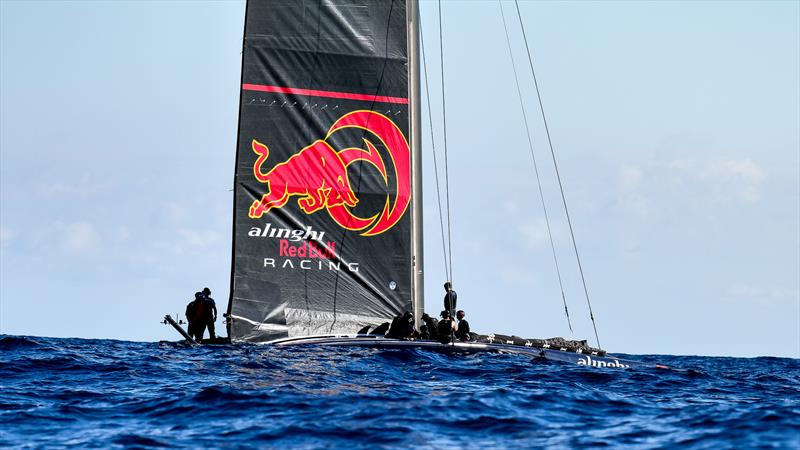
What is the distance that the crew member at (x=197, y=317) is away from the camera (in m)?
23.7

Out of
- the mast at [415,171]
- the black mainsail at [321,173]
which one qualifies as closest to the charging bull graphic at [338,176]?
the black mainsail at [321,173]

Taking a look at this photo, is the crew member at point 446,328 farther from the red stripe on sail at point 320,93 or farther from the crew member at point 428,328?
the red stripe on sail at point 320,93

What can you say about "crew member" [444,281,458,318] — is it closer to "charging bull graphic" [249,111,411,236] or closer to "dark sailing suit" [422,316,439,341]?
"dark sailing suit" [422,316,439,341]

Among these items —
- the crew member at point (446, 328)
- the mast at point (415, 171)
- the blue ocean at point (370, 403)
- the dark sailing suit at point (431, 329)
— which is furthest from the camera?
the mast at point (415, 171)

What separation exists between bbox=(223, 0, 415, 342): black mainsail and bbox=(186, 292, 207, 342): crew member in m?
2.26

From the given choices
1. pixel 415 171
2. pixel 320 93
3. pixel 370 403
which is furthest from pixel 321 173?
pixel 370 403

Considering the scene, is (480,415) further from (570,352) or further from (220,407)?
(570,352)

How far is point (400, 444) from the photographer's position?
10758mm

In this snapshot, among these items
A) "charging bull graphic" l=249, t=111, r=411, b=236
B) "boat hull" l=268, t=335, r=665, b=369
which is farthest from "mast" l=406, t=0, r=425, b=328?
"boat hull" l=268, t=335, r=665, b=369

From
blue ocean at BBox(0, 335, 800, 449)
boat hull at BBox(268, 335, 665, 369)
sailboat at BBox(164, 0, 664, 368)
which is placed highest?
sailboat at BBox(164, 0, 664, 368)

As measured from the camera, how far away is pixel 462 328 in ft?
68.2

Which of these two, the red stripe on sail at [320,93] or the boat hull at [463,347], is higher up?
the red stripe on sail at [320,93]

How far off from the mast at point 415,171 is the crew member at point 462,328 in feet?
5.32

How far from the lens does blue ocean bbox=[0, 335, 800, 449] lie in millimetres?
11242
